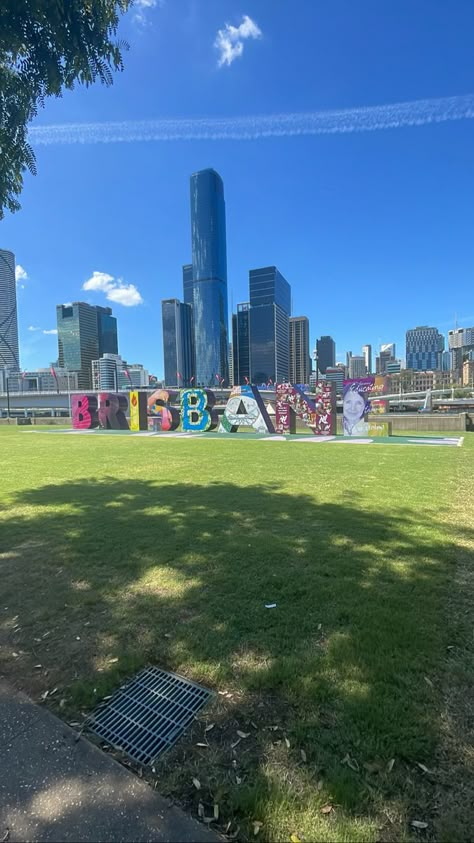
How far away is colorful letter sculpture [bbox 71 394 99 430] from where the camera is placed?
32.5m

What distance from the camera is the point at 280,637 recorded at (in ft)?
10.4

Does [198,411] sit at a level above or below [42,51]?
below

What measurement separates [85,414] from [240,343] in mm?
110973

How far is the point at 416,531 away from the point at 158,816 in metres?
4.79

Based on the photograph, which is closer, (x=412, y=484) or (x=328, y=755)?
(x=328, y=755)

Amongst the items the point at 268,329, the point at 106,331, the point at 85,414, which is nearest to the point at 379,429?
the point at 85,414

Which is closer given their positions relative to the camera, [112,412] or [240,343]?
[112,412]

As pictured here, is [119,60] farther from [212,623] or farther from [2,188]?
[212,623]

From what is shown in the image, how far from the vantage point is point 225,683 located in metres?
2.68

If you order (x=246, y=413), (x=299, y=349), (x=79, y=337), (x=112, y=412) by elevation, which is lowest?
(x=246, y=413)

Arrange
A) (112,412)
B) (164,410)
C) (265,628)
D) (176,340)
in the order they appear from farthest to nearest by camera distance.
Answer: (176,340) → (112,412) → (164,410) → (265,628)

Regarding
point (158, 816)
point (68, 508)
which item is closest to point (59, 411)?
point (68, 508)

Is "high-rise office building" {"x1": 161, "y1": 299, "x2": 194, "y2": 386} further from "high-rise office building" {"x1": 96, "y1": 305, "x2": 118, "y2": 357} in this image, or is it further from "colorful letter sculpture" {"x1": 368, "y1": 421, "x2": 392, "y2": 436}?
"colorful letter sculpture" {"x1": 368, "y1": 421, "x2": 392, "y2": 436}

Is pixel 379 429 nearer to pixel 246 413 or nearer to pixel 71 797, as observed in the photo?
pixel 246 413
